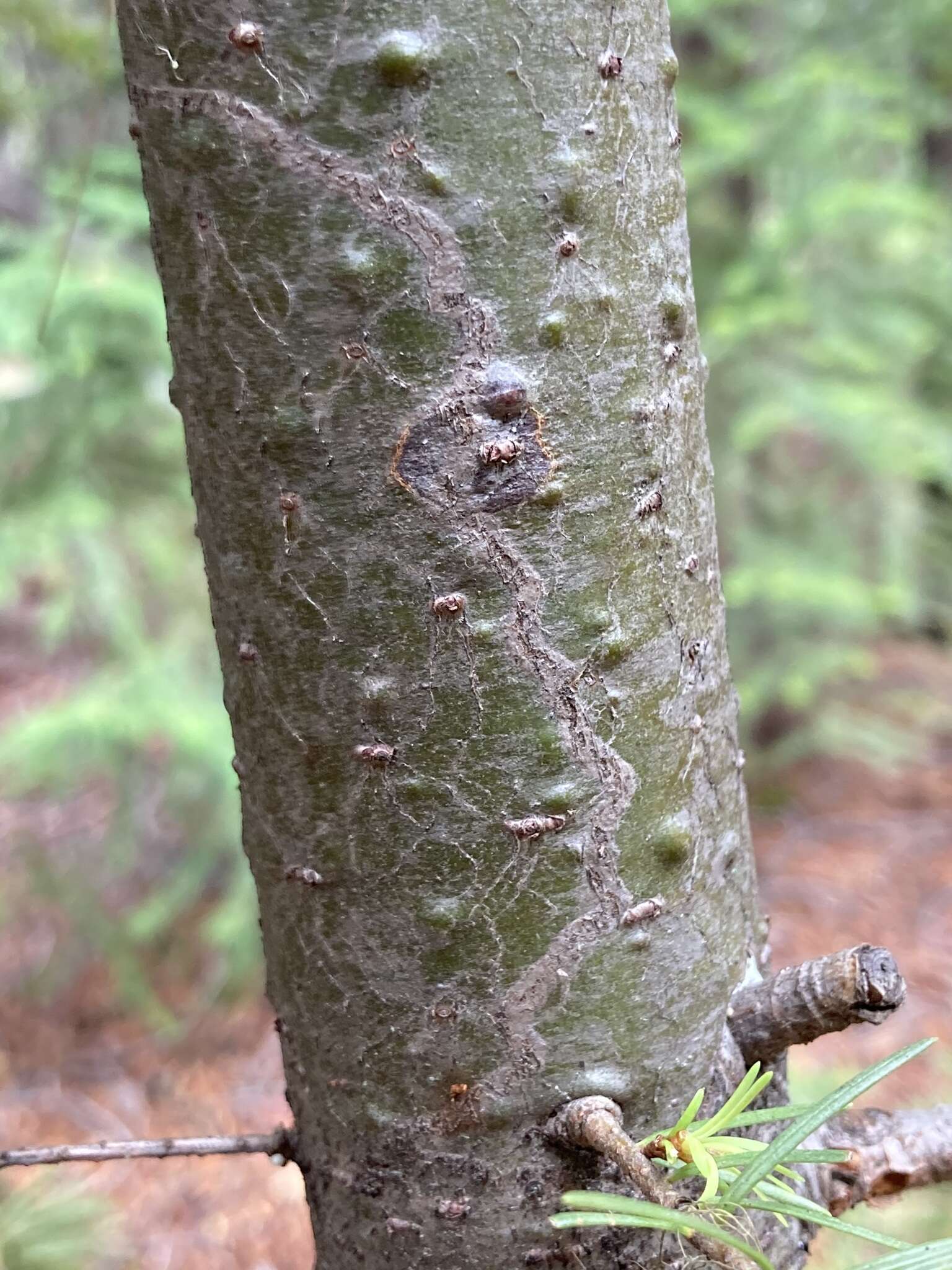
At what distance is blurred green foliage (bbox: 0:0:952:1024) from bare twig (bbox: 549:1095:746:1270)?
1952mm

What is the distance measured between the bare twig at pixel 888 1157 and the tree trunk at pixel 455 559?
149 mm

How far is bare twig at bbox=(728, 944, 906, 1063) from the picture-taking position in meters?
0.46

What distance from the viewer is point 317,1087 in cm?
54

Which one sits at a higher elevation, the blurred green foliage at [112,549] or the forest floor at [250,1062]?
the blurred green foliage at [112,549]

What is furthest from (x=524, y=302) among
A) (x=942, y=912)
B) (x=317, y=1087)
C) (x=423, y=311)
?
(x=942, y=912)

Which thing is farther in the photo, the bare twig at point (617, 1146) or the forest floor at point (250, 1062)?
the forest floor at point (250, 1062)

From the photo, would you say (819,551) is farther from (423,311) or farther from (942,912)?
(423,311)

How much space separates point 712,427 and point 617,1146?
109 inches

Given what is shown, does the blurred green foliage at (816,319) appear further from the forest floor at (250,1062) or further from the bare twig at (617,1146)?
the bare twig at (617,1146)

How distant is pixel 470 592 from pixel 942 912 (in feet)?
9.77

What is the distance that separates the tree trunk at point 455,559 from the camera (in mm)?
415

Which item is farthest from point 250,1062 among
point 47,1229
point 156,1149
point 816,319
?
point 816,319

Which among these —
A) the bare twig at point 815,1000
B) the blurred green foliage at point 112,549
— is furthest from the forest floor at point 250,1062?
the bare twig at point 815,1000

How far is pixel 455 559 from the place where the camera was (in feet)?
1.45
